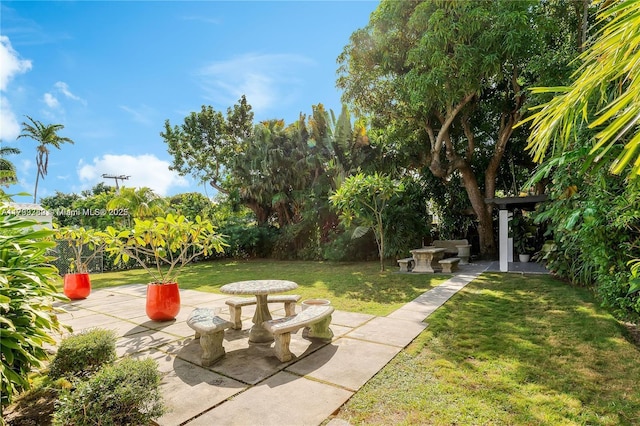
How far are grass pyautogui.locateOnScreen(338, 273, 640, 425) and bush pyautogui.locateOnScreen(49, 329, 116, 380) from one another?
96.2 inches

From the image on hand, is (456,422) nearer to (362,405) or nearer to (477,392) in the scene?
(477,392)

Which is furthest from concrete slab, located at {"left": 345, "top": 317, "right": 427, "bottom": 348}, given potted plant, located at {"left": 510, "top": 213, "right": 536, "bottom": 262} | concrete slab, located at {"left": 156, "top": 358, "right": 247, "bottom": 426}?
potted plant, located at {"left": 510, "top": 213, "right": 536, "bottom": 262}

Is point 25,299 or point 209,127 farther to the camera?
point 209,127

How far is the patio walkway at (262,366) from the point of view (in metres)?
2.62

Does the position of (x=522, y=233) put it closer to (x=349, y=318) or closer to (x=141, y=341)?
(x=349, y=318)

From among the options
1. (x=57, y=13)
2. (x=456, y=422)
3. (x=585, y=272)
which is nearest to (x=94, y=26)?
(x=57, y=13)

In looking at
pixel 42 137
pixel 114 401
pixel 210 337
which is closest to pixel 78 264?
pixel 210 337

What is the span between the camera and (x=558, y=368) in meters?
3.31

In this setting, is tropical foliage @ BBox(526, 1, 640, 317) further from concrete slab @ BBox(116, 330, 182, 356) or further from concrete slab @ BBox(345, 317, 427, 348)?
concrete slab @ BBox(116, 330, 182, 356)

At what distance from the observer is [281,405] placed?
2.70m

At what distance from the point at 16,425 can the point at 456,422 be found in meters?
3.54

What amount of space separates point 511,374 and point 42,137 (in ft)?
150

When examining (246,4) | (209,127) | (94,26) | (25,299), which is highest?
(209,127)

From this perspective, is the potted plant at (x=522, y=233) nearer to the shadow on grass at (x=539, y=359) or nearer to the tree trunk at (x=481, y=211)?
the tree trunk at (x=481, y=211)
